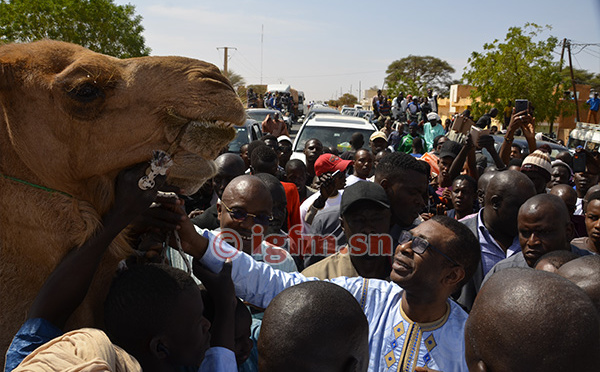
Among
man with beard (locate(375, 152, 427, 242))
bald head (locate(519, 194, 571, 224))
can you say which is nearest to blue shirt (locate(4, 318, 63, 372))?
man with beard (locate(375, 152, 427, 242))

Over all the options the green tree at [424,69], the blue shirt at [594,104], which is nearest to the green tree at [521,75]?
the blue shirt at [594,104]

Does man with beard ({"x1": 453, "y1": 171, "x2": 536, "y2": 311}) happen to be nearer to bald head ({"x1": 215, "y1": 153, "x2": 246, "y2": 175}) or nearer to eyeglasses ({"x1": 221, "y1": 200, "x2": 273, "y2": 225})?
eyeglasses ({"x1": 221, "y1": 200, "x2": 273, "y2": 225})

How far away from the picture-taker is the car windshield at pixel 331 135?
37.8 ft

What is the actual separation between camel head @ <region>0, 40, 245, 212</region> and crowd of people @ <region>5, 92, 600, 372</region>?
0.40 ft

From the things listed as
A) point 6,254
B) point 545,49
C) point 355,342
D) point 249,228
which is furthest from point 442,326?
point 545,49

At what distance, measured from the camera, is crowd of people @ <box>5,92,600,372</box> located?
171 centimetres

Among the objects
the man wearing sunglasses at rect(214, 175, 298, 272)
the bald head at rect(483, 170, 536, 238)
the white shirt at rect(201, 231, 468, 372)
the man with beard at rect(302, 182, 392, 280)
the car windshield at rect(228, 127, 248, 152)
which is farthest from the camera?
the car windshield at rect(228, 127, 248, 152)

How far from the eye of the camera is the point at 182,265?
7.95ft

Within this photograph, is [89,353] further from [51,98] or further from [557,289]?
[557,289]

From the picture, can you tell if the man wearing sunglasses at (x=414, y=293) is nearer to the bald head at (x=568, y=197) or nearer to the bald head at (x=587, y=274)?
the bald head at (x=587, y=274)

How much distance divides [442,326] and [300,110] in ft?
153

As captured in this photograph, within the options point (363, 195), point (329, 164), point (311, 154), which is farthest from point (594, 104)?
point (363, 195)

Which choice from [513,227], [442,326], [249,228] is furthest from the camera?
[513,227]

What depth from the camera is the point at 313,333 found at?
1948 millimetres
